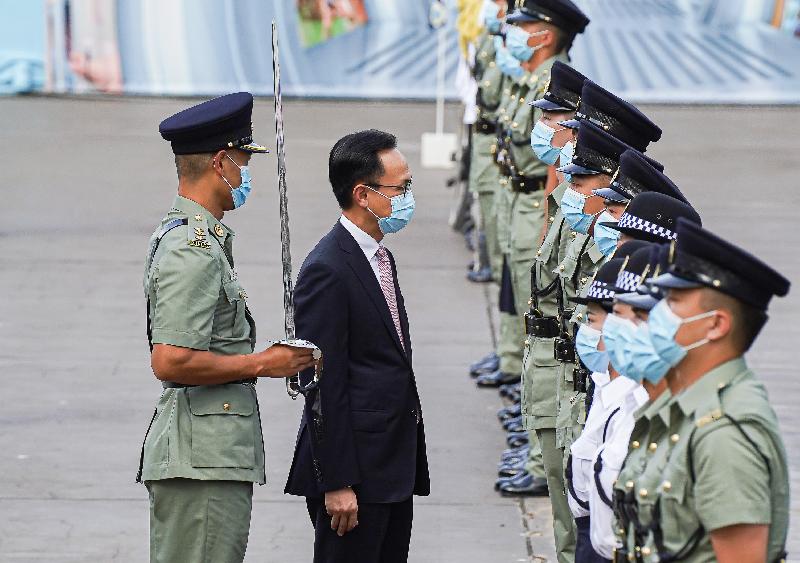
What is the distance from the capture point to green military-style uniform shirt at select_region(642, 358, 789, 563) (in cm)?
349

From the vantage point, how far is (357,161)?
5.29m

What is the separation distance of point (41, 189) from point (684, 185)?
266 inches

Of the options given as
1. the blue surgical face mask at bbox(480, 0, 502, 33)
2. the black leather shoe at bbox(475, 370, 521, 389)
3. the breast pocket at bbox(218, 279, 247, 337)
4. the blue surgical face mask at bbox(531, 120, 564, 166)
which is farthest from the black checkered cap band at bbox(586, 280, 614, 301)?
the blue surgical face mask at bbox(480, 0, 502, 33)

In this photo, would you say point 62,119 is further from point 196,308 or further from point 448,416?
point 196,308

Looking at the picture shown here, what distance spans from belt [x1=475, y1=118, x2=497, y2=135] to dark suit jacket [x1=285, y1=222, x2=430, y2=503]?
5478 mm

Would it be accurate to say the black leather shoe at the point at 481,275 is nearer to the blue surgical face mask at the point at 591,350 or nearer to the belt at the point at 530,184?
the belt at the point at 530,184

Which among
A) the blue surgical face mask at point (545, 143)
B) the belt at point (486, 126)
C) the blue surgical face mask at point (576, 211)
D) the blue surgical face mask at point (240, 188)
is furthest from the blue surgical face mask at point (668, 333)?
the belt at point (486, 126)

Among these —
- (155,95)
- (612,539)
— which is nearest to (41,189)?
(155,95)

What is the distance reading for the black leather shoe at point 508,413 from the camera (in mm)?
8844

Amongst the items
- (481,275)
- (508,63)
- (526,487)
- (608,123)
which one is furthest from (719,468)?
(481,275)

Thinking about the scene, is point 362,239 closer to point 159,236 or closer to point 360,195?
point 360,195

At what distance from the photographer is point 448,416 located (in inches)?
361

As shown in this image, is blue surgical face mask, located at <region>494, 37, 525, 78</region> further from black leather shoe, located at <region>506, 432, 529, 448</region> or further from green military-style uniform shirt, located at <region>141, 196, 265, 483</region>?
green military-style uniform shirt, located at <region>141, 196, 265, 483</region>

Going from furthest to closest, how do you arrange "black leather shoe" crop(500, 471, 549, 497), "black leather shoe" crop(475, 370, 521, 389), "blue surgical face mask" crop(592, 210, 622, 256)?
"black leather shoe" crop(475, 370, 521, 389)
"black leather shoe" crop(500, 471, 549, 497)
"blue surgical face mask" crop(592, 210, 622, 256)
